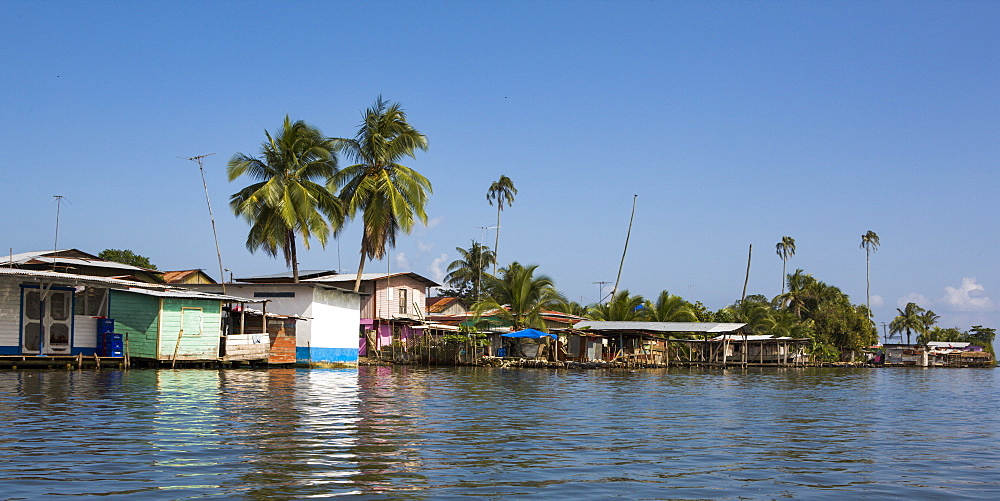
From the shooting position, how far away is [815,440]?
1457 centimetres

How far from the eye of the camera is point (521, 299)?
161 feet

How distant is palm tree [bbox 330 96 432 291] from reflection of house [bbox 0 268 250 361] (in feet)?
39.5

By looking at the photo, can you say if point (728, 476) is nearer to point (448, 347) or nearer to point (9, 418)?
point (9, 418)

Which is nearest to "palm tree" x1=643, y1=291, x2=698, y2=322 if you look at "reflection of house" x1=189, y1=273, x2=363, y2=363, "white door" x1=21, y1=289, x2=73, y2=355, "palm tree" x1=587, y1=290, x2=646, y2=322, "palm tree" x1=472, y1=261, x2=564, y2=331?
"palm tree" x1=587, y1=290, x2=646, y2=322

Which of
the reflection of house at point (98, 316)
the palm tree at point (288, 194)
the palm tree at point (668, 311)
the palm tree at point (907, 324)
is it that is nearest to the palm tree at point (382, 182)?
the palm tree at point (288, 194)

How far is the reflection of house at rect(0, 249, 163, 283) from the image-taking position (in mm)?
36219

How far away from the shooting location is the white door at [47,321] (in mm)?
28797

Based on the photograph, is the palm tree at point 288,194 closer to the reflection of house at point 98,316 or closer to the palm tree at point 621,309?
the reflection of house at point 98,316

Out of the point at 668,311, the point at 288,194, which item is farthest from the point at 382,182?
the point at 668,311

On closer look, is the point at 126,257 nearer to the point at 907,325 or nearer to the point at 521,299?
the point at 521,299

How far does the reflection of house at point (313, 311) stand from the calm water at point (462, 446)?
15.5m

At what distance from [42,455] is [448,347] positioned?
36.5 m

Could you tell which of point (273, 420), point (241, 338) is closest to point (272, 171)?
point (241, 338)

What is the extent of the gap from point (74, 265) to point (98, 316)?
8.48m
